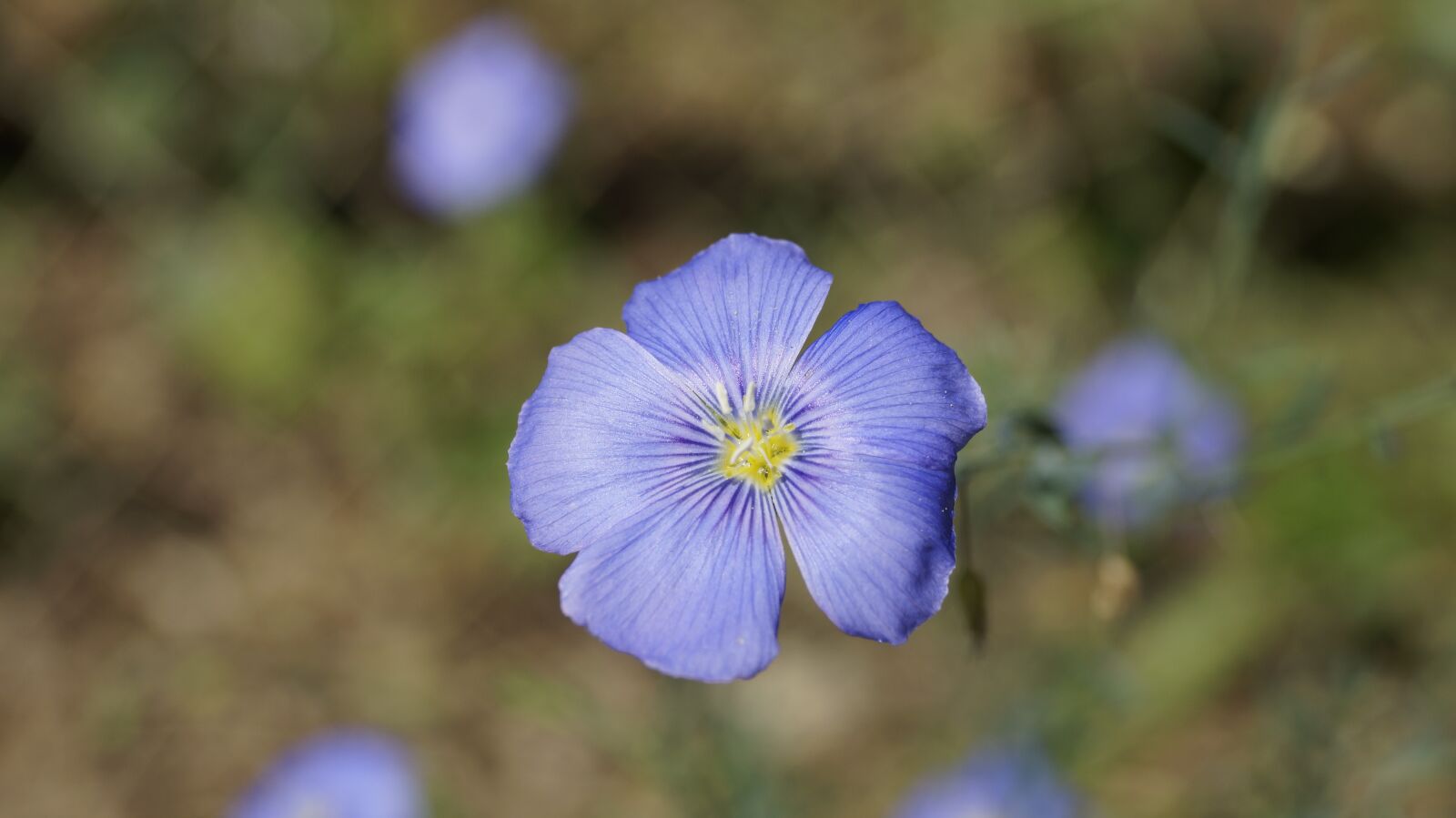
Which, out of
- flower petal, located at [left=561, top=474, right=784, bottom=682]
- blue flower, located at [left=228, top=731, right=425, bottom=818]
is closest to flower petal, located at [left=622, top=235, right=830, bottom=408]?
flower petal, located at [left=561, top=474, right=784, bottom=682]

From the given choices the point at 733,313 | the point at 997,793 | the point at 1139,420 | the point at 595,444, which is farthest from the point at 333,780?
the point at 1139,420

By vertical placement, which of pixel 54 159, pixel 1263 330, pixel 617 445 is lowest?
pixel 617 445

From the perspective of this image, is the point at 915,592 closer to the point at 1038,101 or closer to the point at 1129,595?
the point at 1129,595

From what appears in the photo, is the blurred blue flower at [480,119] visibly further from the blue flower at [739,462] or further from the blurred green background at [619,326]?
the blue flower at [739,462]

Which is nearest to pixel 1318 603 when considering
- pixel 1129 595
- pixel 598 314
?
pixel 1129 595

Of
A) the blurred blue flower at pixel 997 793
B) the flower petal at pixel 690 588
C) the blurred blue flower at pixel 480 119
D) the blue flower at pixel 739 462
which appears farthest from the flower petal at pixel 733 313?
the blurred blue flower at pixel 480 119
